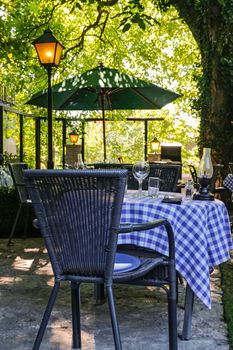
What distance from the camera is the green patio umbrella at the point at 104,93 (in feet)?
18.7

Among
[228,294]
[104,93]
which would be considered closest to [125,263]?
[228,294]

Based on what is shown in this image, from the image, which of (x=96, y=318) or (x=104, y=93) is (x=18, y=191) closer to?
(x=104, y=93)

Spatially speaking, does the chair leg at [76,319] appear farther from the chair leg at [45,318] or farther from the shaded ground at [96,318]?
the chair leg at [45,318]

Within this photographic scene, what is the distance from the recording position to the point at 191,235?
275 centimetres

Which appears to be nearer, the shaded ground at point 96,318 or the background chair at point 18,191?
the shaded ground at point 96,318

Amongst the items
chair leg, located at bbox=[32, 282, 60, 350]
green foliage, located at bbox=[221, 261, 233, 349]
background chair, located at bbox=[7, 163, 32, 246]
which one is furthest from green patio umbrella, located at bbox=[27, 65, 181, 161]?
chair leg, located at bbox=[32, 282, 60, 350]

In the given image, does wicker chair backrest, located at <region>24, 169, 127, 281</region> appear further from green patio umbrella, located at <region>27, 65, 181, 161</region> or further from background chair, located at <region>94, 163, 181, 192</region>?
green patio umbrella, located at <region>27, 65, 181, 161</region>

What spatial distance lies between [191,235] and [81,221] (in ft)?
2.57

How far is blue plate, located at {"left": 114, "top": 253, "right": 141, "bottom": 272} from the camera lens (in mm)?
2459

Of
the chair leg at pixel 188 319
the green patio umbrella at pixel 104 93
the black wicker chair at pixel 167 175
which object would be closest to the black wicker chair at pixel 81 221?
the chair leg at pixel 188 319

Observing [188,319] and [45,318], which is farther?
[188,319]

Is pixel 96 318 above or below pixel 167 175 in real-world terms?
below

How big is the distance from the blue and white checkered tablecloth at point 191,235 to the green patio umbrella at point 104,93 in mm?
2905

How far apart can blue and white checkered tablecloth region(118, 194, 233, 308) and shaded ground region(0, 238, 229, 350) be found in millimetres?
363
